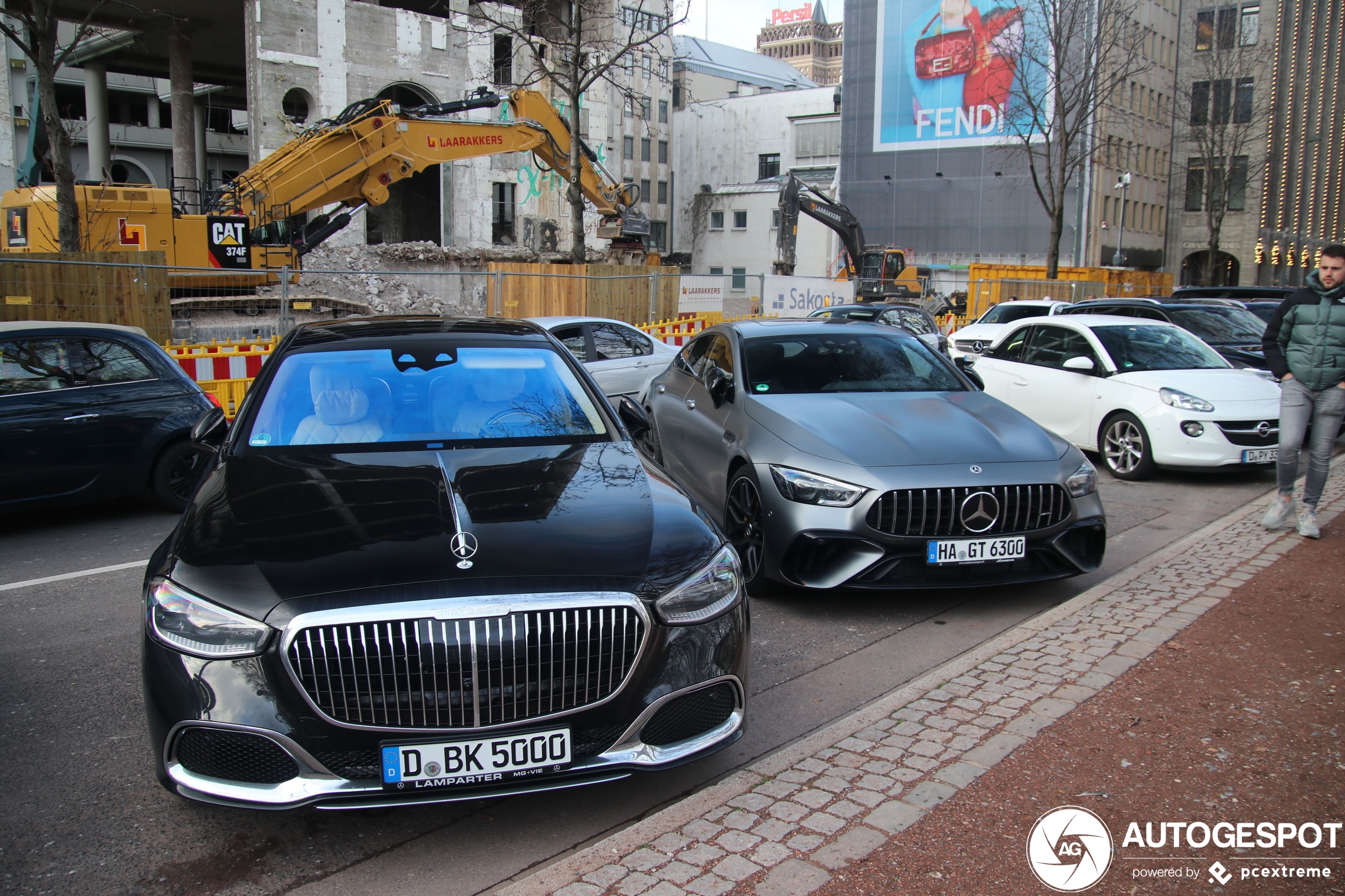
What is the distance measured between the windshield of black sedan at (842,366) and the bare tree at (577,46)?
1348 cm

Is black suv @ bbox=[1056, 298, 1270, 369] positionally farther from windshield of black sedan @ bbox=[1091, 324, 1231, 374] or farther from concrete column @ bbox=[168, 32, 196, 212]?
concrete column @ bbox=[168, 32, 196, 212]

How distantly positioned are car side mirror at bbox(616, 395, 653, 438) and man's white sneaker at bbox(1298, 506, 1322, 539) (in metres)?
4.85

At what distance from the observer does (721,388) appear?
22.6ft

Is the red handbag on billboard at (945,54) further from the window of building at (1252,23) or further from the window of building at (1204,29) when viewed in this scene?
the window of building at (1252,23)

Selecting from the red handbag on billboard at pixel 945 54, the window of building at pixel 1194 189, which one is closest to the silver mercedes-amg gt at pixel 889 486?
the red handbag on billboard at pixel 945 54

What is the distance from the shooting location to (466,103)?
19.4 metres

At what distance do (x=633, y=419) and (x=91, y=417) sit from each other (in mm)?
4904

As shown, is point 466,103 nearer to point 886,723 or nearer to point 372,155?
point 372,155

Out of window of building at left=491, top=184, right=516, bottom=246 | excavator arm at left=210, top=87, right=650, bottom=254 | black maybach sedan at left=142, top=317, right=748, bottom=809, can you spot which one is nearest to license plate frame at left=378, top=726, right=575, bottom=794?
black maybach sedan at left=142, top=317, right=748, bottom=809

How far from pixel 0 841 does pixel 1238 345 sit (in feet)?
42.6

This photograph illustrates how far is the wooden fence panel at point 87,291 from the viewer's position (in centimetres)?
1202

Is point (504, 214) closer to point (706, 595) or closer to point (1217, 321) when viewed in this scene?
point (1217, 321)

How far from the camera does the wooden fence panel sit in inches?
473

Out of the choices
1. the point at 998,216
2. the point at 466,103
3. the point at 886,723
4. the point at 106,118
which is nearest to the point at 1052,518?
the point at 886,723
